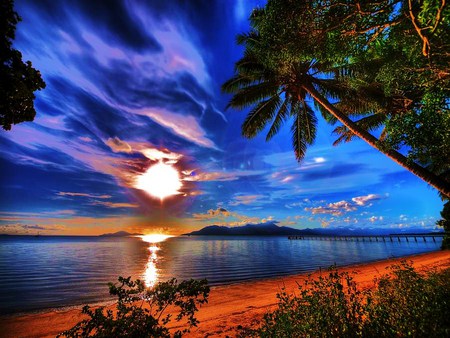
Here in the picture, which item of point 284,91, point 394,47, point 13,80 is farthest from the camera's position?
point 284,91

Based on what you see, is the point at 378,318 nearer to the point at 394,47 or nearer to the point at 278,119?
the point at 394,47

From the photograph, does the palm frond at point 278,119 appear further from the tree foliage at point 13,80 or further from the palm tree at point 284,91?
the tree foliage at point 13,80

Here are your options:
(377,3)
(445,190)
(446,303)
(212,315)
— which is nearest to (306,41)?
(377,3)

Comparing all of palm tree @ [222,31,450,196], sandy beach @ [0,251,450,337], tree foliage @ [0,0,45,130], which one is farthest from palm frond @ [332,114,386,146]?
tree foliage @ [0,0,45,130]

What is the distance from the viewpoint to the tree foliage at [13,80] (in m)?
3.19

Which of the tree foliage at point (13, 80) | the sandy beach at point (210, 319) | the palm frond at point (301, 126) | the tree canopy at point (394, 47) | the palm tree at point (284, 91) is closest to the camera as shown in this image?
the tree foliage at point (13, 80)

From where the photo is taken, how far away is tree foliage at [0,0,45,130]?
3.19 metres

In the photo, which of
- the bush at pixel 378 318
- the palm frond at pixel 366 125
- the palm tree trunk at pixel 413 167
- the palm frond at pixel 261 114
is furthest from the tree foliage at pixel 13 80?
the palm frond at pixel 366 125

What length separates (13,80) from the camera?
3309mm

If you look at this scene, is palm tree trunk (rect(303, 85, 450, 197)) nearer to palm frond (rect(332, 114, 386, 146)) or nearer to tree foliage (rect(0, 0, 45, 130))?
palm frond (rect(332, 114, 386, 146))

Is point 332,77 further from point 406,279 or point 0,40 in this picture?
point 0,40

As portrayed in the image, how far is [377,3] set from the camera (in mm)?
5359

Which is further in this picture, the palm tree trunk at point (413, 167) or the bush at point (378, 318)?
the palm tree trunk at point (413, 167)

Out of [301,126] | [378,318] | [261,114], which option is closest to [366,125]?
[301,126]
